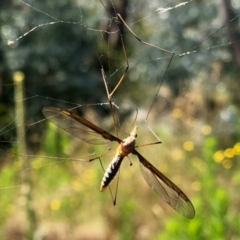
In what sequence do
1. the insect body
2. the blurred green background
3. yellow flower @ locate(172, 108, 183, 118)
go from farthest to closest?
yellow flower @ locate(172, 108, 183, 118), the blurred green background, the insect body

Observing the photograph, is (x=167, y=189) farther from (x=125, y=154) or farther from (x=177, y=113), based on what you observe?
(x=177, y=113)

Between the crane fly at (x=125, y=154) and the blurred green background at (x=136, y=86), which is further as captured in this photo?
the blurred green background at (x=136, y=86)

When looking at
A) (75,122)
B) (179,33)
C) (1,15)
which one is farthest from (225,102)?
(75,122)

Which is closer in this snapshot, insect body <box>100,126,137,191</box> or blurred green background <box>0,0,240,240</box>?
insect body <box>100,126,137,191</box>

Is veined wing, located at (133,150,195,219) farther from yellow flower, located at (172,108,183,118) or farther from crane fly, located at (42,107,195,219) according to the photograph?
yellow flower, located at (172,108,183,118)

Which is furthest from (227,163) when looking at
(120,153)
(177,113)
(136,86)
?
(120,153)

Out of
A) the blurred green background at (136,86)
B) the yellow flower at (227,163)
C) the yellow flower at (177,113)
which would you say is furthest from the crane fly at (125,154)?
the yellow flower at (177,113)

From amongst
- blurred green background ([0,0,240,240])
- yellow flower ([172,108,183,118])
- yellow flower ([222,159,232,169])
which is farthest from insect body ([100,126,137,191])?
yellow flower ([172,108,183,118])

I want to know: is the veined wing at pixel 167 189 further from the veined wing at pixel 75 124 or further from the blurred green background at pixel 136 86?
Answer: the blurred green background at pixel 136 86
